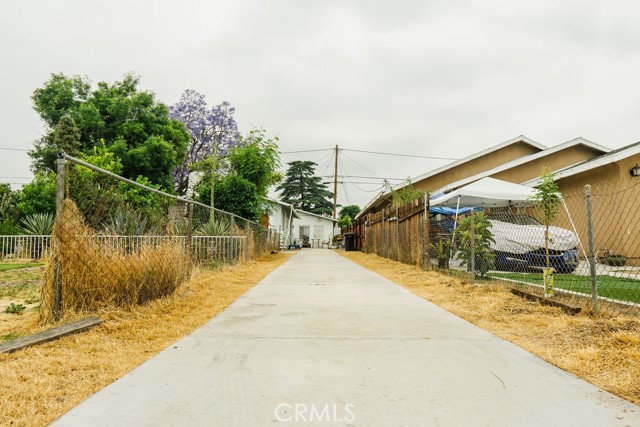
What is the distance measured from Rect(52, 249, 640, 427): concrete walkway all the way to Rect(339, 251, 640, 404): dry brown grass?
185mm

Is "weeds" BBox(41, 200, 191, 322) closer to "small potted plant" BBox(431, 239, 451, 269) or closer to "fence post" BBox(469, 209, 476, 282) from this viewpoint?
"fence post" BBox(469, 209, 476, 282)

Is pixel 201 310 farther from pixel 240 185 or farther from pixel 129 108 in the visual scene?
pixel 129 108

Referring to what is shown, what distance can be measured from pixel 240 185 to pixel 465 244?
34.9ft

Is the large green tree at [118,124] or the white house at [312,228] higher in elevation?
the large green tree at [118,124]

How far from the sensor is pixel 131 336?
4.18 m

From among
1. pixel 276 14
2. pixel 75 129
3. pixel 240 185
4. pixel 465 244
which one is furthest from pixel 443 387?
pixel 75 129

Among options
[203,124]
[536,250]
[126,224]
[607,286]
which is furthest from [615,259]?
[203,124]

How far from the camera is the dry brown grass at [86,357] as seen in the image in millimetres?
2486

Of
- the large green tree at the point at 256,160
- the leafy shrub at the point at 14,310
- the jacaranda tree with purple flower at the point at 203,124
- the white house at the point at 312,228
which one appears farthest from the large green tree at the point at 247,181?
the white house at the point at 312,228

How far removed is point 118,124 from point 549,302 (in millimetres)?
30587

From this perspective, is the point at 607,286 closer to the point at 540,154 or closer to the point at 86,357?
the point at 86,357

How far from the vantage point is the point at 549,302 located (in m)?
5.70

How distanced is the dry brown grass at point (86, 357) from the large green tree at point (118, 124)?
81.6 feet

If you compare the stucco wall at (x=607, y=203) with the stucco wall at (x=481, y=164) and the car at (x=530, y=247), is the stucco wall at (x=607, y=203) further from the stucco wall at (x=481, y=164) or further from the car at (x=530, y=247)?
the stucco wall at (x=481, y=164)
